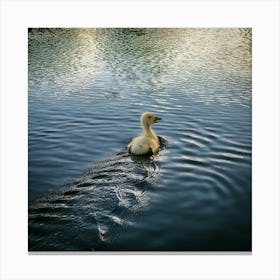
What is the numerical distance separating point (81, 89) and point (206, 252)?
3.68 metres

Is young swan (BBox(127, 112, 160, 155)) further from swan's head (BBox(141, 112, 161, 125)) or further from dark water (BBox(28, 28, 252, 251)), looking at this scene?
dark water (BBox(28, 28, 252, 251))

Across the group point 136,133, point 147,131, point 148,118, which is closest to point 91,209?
point 147,131

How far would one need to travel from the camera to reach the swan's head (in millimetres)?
8547

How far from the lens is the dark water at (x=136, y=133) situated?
6.35 m

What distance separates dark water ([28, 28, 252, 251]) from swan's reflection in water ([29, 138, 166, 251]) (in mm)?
14

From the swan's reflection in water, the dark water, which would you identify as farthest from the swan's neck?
the swan's reflection in water

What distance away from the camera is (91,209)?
6.57 meters

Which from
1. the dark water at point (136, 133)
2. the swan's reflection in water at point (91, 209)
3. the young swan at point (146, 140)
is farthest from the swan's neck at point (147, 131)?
the swan's reflection in water at point (91, 209)

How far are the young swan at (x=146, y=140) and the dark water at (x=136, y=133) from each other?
140 millimetres

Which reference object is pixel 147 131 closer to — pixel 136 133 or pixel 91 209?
pixel 136 133

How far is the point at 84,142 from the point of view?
27.7 ft
